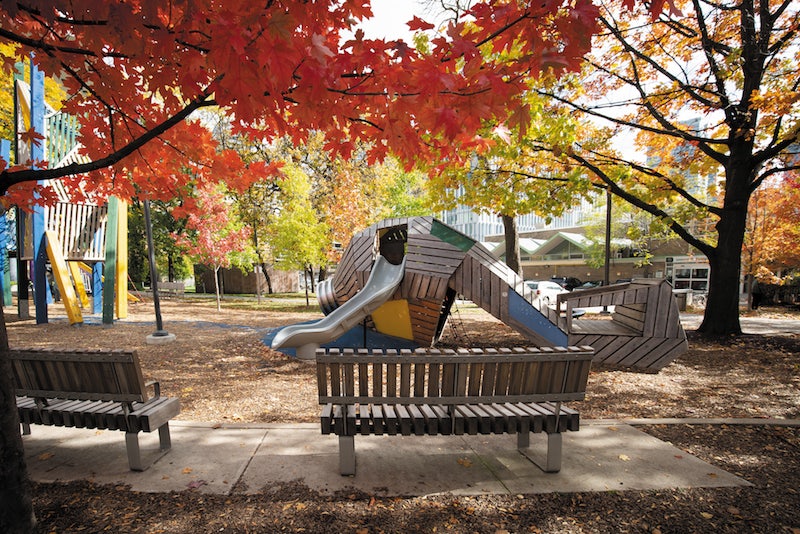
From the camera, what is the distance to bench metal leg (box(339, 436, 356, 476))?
3.06 metres

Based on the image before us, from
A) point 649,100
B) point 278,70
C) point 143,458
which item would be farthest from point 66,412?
point 649,100

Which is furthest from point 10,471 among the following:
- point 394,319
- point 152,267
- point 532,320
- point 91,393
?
point 152,267

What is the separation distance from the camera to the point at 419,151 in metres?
3.33

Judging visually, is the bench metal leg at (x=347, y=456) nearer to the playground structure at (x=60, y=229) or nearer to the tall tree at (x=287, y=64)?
the tall tree at (x=287, y=64)

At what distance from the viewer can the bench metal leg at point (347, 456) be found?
3.06m

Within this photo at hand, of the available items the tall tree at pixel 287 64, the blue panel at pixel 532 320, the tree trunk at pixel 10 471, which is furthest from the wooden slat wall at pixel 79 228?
the blue panel at pixel 532 320

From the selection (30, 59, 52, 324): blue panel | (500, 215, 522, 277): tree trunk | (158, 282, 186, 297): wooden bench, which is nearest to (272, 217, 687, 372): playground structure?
(500, 215, 522, 277): tree trunk

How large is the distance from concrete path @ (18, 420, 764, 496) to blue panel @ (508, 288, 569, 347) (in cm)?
311

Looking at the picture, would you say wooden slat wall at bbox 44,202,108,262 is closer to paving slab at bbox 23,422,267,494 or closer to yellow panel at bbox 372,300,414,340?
yellow panel at bbox 372,300,414,340

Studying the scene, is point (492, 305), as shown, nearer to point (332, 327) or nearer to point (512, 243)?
point (332, 327)

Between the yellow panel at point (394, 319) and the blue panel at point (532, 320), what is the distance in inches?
84.0

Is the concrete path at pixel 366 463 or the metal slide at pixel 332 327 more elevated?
the metal slide at pixel 332 327

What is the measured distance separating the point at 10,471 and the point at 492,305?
6182mm

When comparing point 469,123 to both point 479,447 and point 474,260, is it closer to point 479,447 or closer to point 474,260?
point 479,447
